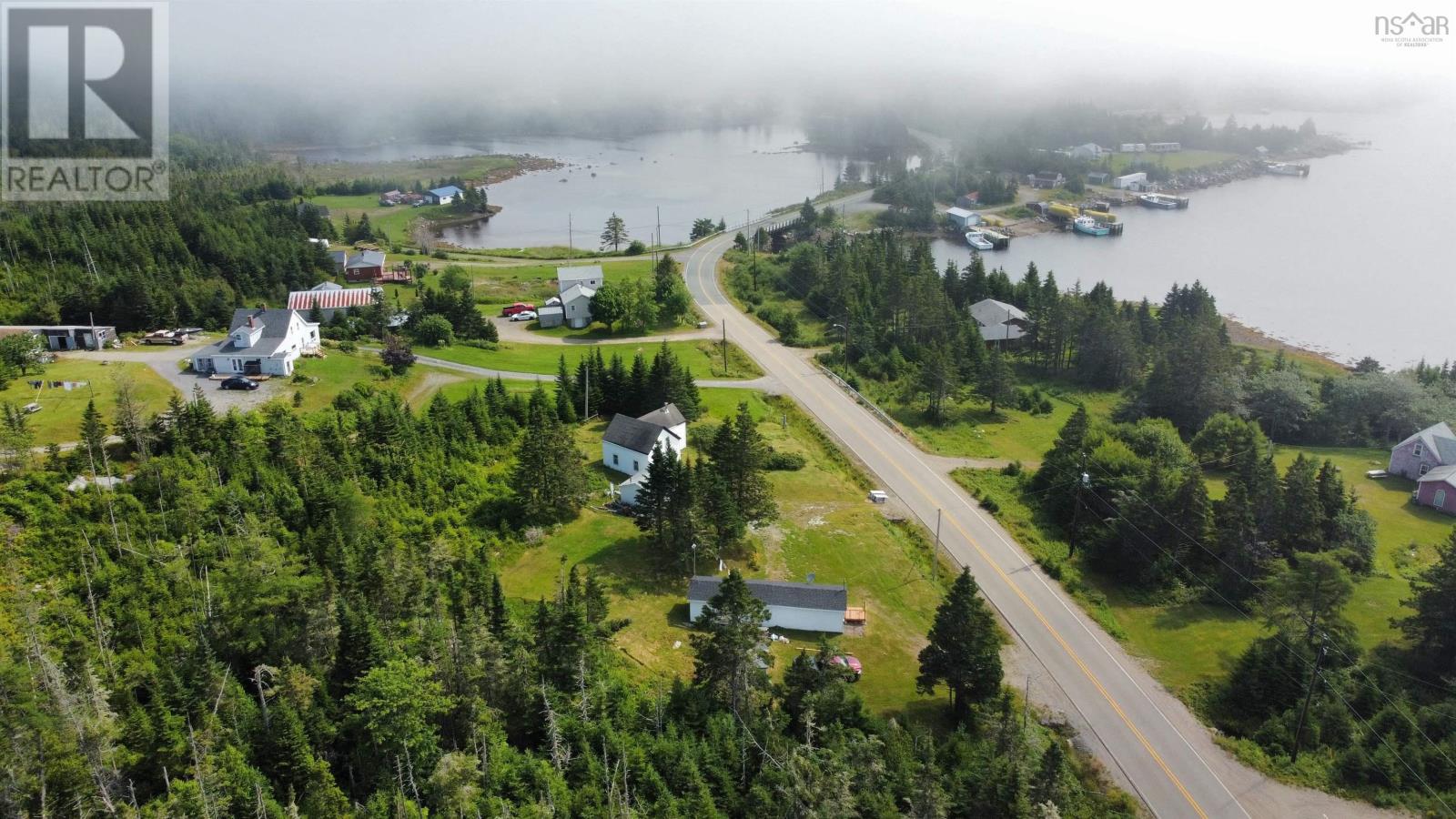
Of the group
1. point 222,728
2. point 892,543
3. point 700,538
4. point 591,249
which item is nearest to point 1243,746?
point 892,543

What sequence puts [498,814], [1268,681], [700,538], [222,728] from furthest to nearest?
[700,538]
[1268,681]
[222,728]
[498,814]

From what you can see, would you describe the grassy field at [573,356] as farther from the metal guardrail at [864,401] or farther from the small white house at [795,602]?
the small white house at [795,602]

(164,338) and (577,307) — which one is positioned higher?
(577,307)

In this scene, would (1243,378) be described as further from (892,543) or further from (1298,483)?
(892,543)

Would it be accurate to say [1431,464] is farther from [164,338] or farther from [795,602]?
[164,338]

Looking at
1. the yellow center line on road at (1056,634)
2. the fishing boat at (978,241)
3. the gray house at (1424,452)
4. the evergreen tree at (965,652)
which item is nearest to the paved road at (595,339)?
the yellow center line on road at (1056,634)

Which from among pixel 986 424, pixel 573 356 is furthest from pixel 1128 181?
pixel 573 356
